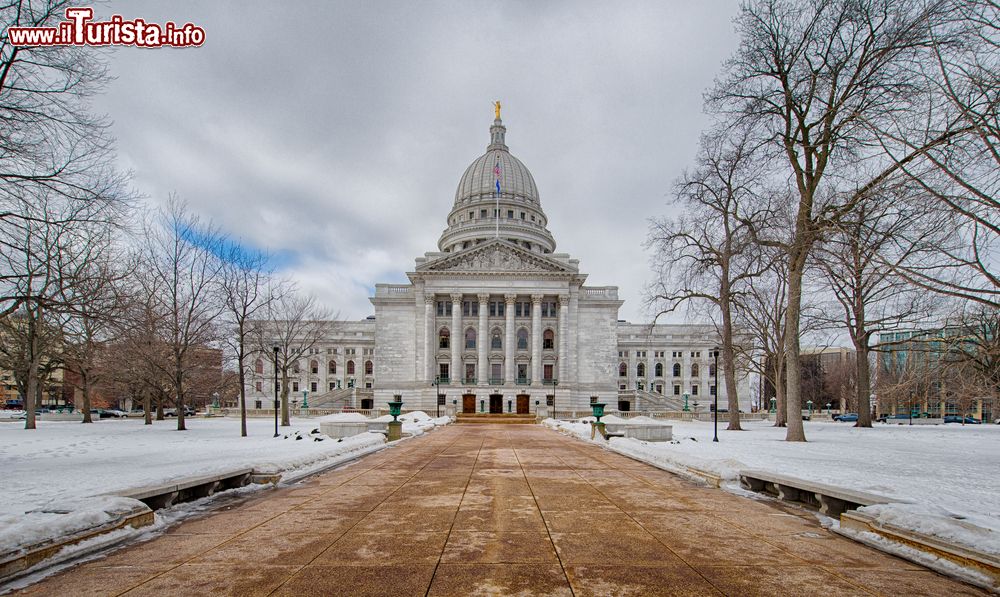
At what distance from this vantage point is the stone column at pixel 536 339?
66.1 m

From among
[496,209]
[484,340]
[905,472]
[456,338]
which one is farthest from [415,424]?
[496,209]

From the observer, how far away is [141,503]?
7.56 meters

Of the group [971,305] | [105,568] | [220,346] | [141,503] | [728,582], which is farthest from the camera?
[220,346]

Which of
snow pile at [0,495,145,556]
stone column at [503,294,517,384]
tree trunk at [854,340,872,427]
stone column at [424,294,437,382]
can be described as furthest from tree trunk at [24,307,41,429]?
tree trunk at [854,340,872,427]

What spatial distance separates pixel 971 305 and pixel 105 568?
1058 inches

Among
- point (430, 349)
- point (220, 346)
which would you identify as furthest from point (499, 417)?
point (220, 346)

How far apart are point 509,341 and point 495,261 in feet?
34.0

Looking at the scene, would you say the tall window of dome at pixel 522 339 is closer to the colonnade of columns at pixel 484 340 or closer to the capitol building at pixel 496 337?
the capitol building at pixel 496 337

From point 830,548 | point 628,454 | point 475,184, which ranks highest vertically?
point 475,184

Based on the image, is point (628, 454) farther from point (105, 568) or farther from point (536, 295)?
point (536, 295)

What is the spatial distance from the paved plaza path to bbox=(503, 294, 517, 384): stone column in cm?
5542

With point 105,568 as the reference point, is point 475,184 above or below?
above

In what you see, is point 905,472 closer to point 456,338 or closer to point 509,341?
point 509,341

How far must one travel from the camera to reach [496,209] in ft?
291
